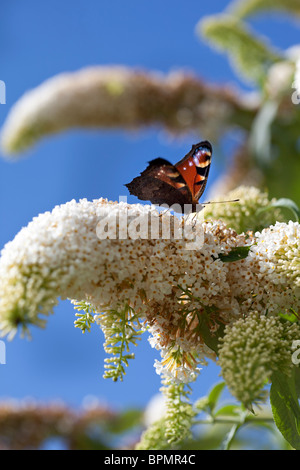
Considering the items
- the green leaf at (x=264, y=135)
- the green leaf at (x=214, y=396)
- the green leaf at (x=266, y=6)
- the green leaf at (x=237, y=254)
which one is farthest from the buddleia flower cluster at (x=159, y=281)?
the green leaf at (x=266, y=6)

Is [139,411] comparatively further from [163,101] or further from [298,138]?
[163,101]

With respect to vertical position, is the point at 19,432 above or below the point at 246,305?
above

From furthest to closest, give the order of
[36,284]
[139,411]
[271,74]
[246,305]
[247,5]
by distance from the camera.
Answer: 1. [247,5]
2. [139,411]
3. [271,74]
4. [246,305]
5. [36,284]

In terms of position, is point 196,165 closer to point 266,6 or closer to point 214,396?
point 214,396

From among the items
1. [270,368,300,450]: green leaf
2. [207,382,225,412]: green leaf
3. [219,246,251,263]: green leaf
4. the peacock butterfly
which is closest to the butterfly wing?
the peacock butterfly

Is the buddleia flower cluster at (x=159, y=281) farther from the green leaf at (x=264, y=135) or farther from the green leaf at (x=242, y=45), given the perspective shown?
the green leaf at (x=264, y=135)

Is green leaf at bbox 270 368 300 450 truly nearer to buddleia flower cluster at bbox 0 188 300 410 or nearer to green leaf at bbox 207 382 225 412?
buddleia flower cluster at bbox 0 188 300 410
